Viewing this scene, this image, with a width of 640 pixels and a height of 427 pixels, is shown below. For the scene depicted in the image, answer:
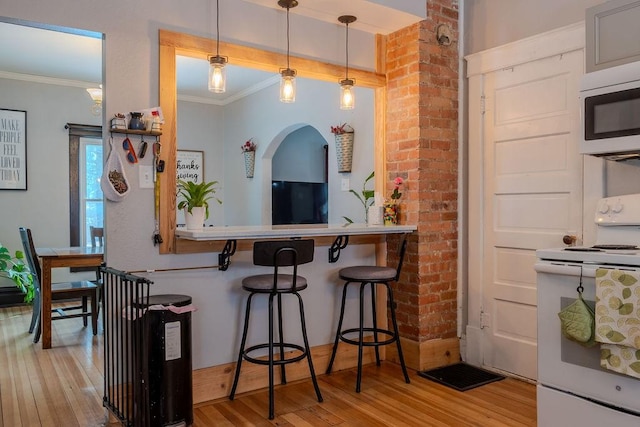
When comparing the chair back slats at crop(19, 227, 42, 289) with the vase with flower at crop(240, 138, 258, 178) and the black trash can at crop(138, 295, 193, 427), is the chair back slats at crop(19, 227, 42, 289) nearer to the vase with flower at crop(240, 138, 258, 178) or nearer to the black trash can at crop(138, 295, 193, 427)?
the black trash can at crop(138, 295, 193, 427)

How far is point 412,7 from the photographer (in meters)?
3.30

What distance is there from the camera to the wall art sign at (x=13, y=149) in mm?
5742

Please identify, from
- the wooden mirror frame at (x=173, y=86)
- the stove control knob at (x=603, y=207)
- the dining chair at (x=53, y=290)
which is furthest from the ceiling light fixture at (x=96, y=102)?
the stove control knob at (x=603, y=207)

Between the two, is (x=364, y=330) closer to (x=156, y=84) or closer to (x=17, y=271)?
(x=156, y=84)

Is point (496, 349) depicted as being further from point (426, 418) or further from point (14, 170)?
point (14, 170)

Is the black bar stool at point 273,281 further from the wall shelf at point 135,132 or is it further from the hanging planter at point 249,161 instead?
the hanging planter at point 249,161

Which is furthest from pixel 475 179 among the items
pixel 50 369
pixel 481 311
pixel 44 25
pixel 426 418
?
pixel 50 369

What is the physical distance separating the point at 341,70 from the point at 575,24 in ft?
4.77

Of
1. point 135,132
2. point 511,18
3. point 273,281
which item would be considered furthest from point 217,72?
point 511,18

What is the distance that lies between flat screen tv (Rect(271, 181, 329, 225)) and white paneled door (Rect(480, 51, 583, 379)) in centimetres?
181

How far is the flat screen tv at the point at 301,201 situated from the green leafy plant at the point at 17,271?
264 cm

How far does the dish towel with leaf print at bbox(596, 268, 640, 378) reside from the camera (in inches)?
76.5

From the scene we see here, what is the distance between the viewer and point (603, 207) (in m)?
2.62

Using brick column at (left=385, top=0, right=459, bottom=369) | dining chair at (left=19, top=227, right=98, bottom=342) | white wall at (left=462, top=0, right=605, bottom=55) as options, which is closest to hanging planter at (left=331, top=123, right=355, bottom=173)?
brick column at (left=385, top=0, right=459, bottom=369)
